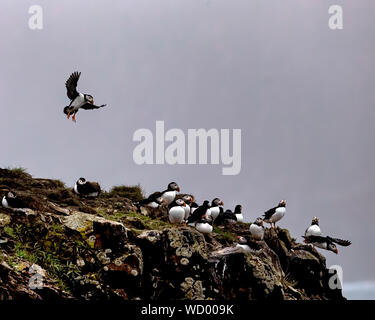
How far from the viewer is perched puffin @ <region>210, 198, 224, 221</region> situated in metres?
26.2

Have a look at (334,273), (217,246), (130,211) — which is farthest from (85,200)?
(334,273)

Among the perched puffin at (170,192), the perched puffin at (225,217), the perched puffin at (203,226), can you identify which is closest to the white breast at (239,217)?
the perched puffin at (225,217)

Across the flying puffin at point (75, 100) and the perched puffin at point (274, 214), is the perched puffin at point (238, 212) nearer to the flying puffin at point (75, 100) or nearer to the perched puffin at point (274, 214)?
the perched puffin at point (274, 214)

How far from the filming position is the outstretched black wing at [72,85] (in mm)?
23453

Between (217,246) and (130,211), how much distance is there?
188 inches

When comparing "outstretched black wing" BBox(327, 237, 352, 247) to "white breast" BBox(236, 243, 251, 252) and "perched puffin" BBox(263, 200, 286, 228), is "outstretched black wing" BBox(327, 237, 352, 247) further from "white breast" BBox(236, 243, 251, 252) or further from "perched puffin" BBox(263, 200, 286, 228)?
"white breast" BBox(236, 243, 251, 252)

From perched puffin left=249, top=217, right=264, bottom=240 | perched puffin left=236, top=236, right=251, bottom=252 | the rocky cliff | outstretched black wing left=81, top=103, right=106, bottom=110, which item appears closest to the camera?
the rocky cliff

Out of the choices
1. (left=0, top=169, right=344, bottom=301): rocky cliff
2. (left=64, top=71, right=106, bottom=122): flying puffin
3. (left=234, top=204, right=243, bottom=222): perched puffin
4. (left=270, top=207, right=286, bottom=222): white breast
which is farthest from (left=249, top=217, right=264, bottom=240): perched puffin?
(left=64, top=71, right=106, bottom=122): flying puffin

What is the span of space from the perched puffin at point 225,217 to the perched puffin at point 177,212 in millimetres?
4300

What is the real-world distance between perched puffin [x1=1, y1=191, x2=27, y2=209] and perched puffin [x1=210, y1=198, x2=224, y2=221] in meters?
9.94

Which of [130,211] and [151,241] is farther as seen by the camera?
[130,211]
